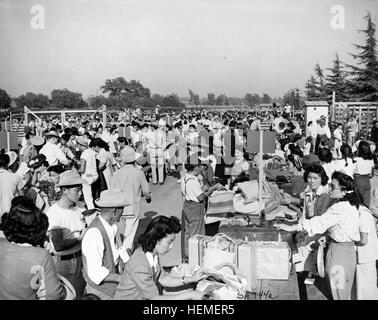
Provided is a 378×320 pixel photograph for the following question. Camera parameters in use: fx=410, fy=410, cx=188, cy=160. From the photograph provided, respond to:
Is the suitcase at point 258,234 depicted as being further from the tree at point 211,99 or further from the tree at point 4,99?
the tree at point 211,99

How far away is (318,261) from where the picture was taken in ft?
14.0

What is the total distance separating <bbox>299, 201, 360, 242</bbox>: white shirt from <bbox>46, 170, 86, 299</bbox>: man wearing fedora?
2269 mm

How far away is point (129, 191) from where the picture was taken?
233 inches

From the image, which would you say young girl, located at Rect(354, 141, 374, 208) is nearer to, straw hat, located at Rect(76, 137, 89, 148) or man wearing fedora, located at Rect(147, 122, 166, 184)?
straw hat, located at Rect(76, 137, 89, 148)

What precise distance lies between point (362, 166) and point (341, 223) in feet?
10.0

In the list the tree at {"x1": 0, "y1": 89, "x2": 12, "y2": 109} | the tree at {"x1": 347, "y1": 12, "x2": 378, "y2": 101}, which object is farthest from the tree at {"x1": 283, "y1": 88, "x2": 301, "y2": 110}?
the tree at {"x1": 0, "y1": 89, "x2": 12, "y2": 109}

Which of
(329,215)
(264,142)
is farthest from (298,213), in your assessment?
(329,215)

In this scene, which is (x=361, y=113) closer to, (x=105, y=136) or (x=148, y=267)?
(x=105, y=136)

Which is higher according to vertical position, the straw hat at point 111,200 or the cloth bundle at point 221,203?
the straw hat at point 111,200

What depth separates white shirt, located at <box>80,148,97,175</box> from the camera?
8.07 meters

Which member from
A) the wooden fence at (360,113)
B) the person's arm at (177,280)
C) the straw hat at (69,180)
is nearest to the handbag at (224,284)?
the person's arm at (177,280)

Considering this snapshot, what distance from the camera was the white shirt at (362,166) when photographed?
6.61 meters

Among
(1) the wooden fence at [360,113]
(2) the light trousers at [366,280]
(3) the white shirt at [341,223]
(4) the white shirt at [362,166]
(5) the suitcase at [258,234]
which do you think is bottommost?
(2) the light trousers at [366,280]
